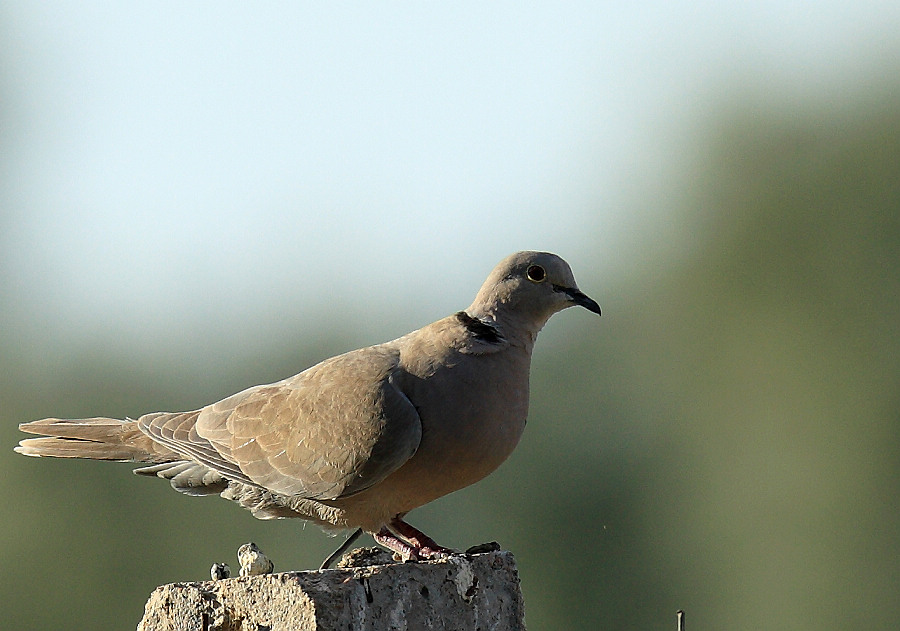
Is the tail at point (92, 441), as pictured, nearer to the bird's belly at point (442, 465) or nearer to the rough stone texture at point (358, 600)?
the bird's belly at point (442, 465)

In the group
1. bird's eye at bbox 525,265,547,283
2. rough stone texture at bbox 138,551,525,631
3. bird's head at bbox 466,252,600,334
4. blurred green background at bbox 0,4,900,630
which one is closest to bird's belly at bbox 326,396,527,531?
bird's head at bbox 466,252,600,334

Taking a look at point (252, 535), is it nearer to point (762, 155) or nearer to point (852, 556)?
point (852, 556)

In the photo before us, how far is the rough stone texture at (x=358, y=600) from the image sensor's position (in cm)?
447

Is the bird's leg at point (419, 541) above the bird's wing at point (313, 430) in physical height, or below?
below

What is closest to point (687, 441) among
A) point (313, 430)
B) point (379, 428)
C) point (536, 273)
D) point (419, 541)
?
point (536, 273)

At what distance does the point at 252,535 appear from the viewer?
25.3 m

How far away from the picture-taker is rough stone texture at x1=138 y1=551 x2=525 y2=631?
4473 millimetres

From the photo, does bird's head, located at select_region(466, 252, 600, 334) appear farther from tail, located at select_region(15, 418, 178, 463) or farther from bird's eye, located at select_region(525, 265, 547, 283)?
tail, located at select_region(15, 418, 178, 463)

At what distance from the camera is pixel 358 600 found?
453cm

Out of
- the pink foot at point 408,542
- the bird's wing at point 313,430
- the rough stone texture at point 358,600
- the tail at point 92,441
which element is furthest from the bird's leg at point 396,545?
the tail at point 92,441

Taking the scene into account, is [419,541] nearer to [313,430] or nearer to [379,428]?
[379,428]

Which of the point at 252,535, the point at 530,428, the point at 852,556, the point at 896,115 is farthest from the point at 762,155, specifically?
the point at 252,535

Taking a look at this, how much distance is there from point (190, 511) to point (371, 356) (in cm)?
2046

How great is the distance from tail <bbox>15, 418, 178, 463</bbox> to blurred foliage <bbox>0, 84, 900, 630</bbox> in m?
16.6
